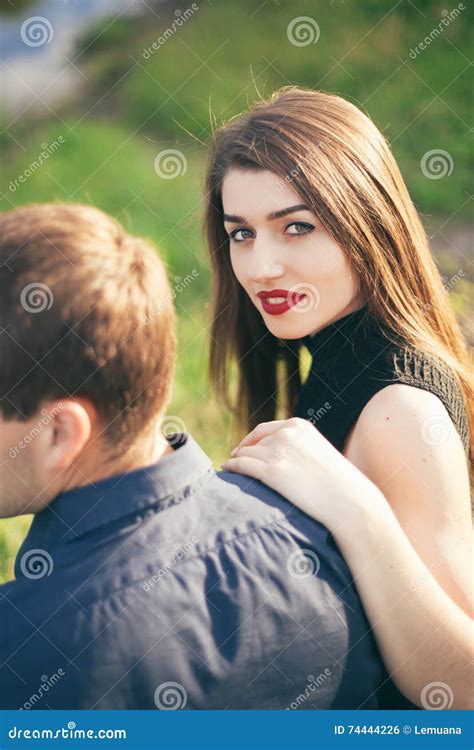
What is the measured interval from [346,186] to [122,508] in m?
0.83

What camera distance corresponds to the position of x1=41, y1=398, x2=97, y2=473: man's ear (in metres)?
1.48

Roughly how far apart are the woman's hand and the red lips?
32 cm

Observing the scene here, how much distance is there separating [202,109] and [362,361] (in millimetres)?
1897

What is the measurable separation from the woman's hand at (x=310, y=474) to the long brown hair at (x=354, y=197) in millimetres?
348

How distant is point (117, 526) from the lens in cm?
151

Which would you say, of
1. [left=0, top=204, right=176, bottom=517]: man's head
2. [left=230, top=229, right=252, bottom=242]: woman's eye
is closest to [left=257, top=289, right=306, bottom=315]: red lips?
[left=230, top=229, right=252, bottom=242]: woman's eye

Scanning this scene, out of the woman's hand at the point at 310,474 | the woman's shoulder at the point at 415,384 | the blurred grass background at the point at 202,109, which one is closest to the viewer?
the woman's hand at the point at 310,474

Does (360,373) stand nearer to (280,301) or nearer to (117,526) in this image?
(280,301)

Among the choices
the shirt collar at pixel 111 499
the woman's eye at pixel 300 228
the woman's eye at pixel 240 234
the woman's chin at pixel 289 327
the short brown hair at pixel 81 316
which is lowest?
the shirt collar at pixel 111 499

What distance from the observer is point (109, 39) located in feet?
8.58

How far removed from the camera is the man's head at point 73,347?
1.44 m

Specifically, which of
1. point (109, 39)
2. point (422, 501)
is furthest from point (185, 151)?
point (422, 501)

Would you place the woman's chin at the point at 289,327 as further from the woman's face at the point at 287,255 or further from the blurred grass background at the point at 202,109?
the blurred grass background at the point at 202,109

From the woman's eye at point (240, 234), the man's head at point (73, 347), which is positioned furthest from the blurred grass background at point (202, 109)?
the man's head at point (73, 347)
